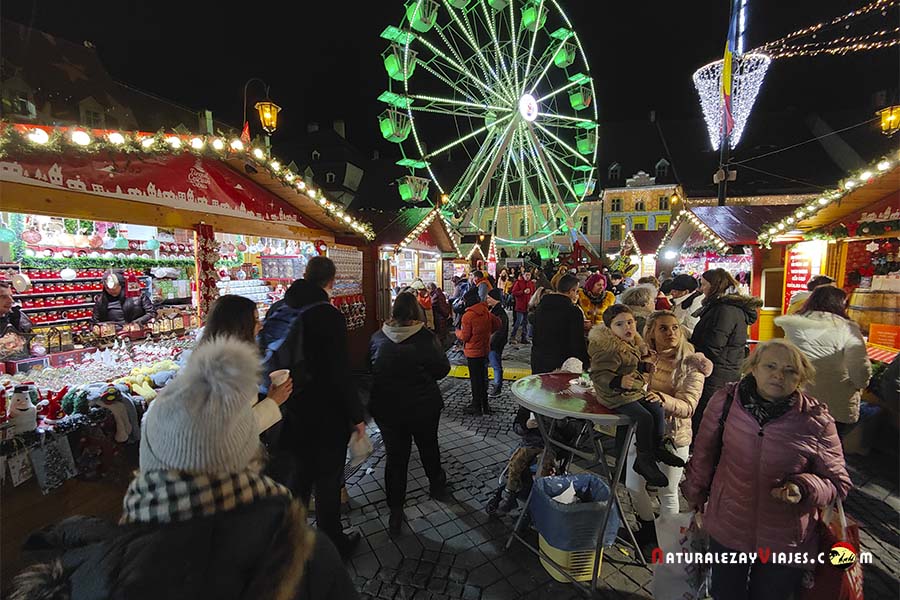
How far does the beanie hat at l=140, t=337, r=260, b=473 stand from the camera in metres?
0.93

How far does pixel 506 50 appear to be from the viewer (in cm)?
1342

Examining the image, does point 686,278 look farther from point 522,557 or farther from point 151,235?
point 151,235

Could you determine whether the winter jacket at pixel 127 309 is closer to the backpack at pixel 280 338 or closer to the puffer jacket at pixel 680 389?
the backpack at pixel 280 338

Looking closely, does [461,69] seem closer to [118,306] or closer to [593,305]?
[593,305]

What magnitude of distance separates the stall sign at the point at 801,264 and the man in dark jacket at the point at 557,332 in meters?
5.16

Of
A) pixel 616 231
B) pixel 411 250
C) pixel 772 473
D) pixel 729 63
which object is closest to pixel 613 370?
pixel 772 473

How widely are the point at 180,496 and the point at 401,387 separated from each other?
218 cm

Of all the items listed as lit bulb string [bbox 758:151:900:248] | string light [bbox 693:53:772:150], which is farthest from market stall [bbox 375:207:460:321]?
string light [bbox 693:53:772:150]

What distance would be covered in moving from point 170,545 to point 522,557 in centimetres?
262

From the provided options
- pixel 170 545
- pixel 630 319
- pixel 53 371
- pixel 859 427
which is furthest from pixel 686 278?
pixel 53 371

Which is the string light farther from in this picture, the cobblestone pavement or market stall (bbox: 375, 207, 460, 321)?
the cobblestone pavement

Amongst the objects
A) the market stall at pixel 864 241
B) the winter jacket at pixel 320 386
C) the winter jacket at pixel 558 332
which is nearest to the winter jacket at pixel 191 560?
the winter jacket at pixel 320 386

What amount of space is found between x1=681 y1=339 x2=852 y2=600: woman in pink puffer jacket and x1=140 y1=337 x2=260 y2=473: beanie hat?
7.08 feet

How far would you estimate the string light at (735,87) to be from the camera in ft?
29.2
